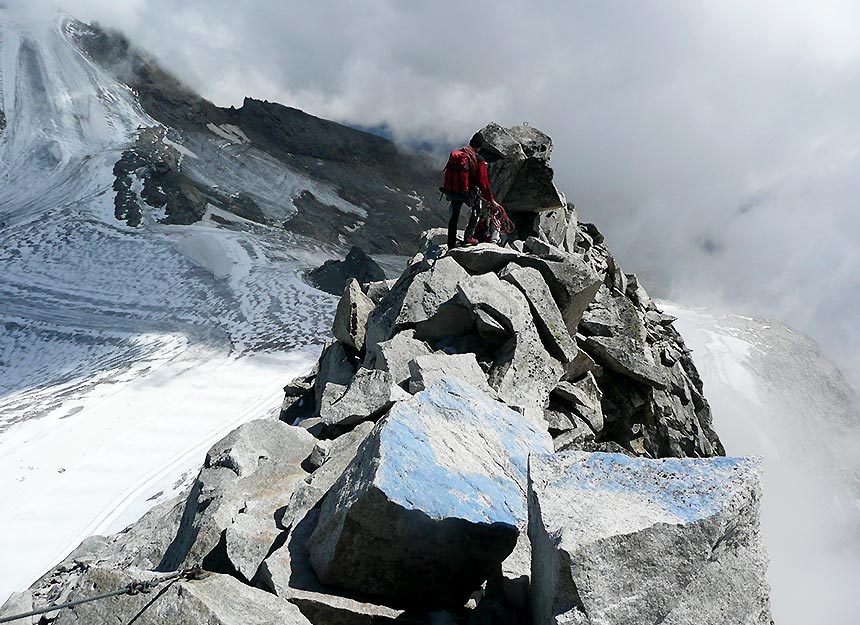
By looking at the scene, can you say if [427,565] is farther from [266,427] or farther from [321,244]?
[321,244]

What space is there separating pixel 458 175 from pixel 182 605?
8953 millimetres

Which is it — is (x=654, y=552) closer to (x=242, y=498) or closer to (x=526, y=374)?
(x=242, y=498)

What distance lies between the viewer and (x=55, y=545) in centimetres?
1016

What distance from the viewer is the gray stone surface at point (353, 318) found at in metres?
10.3

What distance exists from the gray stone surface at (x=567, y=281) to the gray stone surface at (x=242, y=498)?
5.30 m

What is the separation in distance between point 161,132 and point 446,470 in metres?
67.9

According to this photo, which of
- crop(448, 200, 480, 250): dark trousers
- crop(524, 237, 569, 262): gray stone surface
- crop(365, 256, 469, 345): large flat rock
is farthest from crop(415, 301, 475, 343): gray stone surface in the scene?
crop(448, 200, 480, 250): dark trousers

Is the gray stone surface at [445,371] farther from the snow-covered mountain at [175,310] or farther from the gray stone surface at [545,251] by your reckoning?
the snow-covered mountain at [175,310]

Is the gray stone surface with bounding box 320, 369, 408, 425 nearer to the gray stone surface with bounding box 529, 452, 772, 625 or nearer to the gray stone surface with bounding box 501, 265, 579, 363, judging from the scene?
the gray stone surface with bounding box 501, 265, 579, 363

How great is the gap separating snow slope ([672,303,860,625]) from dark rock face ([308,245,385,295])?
88.7 feet

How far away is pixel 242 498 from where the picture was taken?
501 cm

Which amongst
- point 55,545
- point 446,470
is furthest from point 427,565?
point 55,545

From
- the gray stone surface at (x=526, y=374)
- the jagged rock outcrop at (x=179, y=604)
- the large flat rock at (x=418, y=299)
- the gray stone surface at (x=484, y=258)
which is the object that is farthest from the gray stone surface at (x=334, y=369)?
the jagged rock outcrop at (x=179, y=604)

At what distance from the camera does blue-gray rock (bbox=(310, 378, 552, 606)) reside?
3.43m
